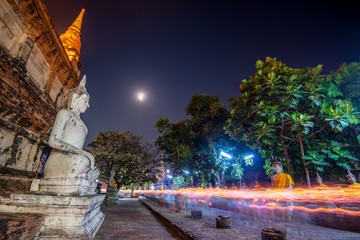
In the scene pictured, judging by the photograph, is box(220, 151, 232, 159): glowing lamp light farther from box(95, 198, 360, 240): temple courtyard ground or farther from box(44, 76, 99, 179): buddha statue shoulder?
box(44, 76, 99, 179): buddha statue shoulder

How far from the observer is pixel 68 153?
2865 millimetres

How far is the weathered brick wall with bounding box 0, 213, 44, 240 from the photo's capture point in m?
1.62

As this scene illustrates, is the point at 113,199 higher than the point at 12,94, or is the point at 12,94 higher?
the point at 12,94

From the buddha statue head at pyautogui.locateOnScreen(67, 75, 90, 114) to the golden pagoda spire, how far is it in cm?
581

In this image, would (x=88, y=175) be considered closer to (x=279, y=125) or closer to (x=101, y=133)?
(x=279, y=125)

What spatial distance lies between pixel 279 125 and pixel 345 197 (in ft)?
13.6

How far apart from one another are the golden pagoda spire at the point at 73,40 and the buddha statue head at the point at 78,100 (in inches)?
229

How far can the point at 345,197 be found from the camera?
5.12 meters

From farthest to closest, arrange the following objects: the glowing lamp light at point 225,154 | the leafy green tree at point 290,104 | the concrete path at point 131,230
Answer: the glowing lamp light at point 225,154 → the leafy green tree at point 290,104 → the concrete path at point 131,230

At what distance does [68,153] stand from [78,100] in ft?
3.53

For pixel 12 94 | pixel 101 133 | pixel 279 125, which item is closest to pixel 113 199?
pixel 101 133

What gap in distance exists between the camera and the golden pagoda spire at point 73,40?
8141mm

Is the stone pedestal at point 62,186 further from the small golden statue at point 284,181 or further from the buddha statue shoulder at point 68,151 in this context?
the small golden statue at point 284,181

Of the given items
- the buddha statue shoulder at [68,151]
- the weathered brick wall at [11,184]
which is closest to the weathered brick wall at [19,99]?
the weathered brick wall at [11,184]
